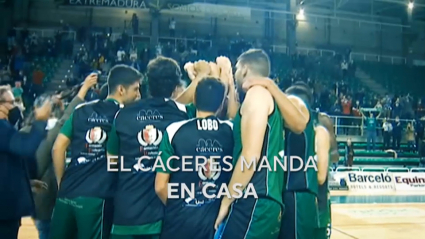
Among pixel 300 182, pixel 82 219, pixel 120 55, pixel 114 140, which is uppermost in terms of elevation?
pixel 120 55

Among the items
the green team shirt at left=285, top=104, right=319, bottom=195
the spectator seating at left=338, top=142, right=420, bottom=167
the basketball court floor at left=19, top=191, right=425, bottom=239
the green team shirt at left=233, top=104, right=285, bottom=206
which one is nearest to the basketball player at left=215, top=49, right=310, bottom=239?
the green team shirt at left=233, top=104, right=285, bottom=206

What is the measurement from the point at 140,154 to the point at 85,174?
0.31 metres

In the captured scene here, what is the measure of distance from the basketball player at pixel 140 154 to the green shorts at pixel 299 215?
2.22 ft

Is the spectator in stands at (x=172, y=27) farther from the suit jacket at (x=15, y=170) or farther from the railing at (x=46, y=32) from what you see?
the suit jacket at (x=15, y=170)

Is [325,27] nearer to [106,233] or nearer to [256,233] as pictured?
[256,233]

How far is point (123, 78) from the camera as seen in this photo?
92.0 inches

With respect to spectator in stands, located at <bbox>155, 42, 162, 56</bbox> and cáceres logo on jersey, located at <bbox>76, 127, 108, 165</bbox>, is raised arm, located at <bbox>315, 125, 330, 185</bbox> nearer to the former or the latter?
spectator in stands, located at <bbox>155, 42, 162, 56</bbox>

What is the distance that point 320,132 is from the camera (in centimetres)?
258

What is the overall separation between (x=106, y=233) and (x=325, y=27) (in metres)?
1.81

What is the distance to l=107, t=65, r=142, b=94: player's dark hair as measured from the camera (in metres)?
2.33

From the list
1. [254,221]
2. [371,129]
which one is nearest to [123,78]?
[254,221]

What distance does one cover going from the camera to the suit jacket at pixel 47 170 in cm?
225

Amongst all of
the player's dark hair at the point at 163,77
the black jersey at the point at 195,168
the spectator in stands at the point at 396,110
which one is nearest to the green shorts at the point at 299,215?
the black jersey at the point at 195,168

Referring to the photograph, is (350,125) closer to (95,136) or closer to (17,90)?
(95,136)
